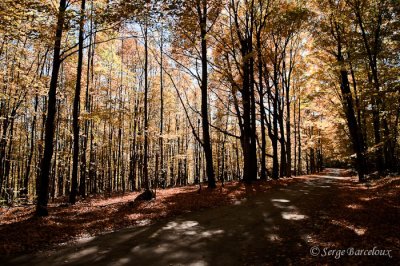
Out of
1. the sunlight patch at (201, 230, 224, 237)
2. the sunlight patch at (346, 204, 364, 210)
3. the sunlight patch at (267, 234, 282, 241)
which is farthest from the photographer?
the sunlight patch at (346, 204, 364, 210)

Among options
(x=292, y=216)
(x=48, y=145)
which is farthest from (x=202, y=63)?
(x=292, y=216)

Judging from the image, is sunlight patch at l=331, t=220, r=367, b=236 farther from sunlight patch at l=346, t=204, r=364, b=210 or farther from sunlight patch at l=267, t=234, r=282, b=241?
sunlight patch at l=346, t=204, r=364, b=210

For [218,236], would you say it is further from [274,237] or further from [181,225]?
[181,225]

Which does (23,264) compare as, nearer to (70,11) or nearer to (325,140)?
(70,11)

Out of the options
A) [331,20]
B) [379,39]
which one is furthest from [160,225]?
[331,20]

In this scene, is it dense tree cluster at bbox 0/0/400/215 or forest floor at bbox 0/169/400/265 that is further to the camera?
dense tree cluster at bbox 0/0/400/215

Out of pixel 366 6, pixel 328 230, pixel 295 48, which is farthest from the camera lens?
pixel 295 48

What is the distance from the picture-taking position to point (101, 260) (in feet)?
21.6

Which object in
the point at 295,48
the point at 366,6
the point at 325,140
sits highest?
the point at 295,48

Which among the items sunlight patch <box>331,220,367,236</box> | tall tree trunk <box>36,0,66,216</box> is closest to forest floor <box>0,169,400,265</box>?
sunlight patch <box>331,220,367,236</box>

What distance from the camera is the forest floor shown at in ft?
21.2

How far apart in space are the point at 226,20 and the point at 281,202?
18.0 metres

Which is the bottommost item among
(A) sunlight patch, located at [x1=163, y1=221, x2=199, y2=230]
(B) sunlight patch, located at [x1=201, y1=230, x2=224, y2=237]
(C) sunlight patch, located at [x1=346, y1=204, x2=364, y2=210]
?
(A) sunlight patch, located at [x1=163, y1=221, x2=199, y2=230]

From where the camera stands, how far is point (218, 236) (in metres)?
8.20
